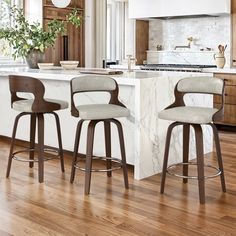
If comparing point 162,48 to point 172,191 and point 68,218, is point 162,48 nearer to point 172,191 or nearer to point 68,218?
point 172,191

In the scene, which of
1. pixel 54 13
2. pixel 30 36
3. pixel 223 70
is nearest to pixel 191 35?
pixel 223 70

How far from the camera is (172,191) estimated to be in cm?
361

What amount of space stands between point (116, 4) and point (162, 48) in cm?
217

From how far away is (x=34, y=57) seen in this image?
5293 mm

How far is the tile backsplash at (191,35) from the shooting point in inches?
283

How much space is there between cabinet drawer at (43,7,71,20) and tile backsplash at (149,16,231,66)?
158 centimetres

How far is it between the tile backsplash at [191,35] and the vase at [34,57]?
3.09m

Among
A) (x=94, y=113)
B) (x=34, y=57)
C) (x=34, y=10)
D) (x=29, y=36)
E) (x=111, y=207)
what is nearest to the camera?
(x=111, y=207)

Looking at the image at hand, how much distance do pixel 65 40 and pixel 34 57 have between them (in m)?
2.51

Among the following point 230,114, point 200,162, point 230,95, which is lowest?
point 200,162

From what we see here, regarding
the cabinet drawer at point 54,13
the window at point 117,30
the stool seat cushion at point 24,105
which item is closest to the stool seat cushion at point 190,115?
the stool seat cushion at point 24,105

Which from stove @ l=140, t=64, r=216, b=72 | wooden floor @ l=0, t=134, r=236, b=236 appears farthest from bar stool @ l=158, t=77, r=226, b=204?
stove @ l=140, t=64, r=216, b=72

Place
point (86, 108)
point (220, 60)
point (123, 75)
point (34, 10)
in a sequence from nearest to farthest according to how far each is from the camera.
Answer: point (86, 108), point (123, 75), point (220, 60), point (34, 10)

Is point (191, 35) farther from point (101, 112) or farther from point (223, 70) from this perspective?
point (101, 112)
